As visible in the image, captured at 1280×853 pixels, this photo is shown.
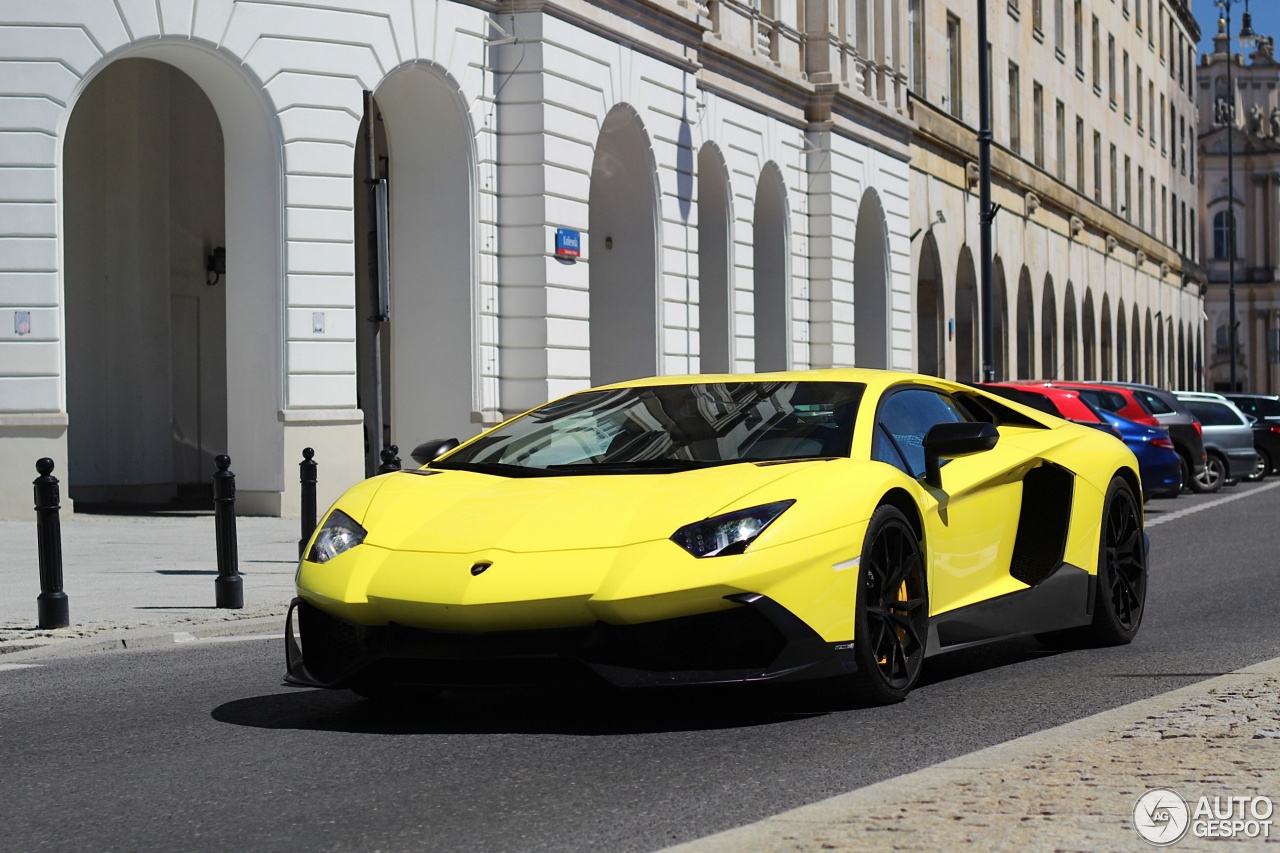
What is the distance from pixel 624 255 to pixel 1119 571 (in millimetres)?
18026

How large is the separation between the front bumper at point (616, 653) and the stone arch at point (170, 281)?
44.8ft

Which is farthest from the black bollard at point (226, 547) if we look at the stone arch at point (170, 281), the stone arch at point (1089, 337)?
the stone arch at point (1089, 337)

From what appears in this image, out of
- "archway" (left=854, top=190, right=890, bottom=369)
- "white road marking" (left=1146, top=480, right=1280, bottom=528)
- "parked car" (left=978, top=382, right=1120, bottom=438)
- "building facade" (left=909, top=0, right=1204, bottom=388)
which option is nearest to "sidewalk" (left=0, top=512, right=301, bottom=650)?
"parked car" (left=978, top=382, right=1120, bottom=438)

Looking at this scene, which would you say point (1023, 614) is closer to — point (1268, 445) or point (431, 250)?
point (431, 250)

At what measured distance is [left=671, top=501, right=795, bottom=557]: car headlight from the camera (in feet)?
20.2

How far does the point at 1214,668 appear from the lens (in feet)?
25.5

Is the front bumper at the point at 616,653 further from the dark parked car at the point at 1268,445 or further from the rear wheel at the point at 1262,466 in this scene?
the dark parked car at the point at 1268,445

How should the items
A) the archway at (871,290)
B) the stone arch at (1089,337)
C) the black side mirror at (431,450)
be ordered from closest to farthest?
1. the black side mirror at (431,450)
2. the archway at (871,290)
3. the stone arch at (1089,337)

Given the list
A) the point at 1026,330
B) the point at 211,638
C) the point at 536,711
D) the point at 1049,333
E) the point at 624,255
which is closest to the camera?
the point at 536,711

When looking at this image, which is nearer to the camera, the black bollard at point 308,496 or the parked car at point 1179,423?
the black bollard at point 308,496

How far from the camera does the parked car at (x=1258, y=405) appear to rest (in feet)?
112

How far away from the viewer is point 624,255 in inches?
1032

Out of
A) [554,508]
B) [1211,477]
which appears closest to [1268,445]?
[1211,477]

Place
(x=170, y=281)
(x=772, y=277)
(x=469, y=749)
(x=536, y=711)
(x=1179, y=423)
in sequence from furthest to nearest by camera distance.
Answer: (x=772, y=277) → (x=1179, y=423) → (x=170, y=281) → (x=536, y=711) → (x=469, y=749)
